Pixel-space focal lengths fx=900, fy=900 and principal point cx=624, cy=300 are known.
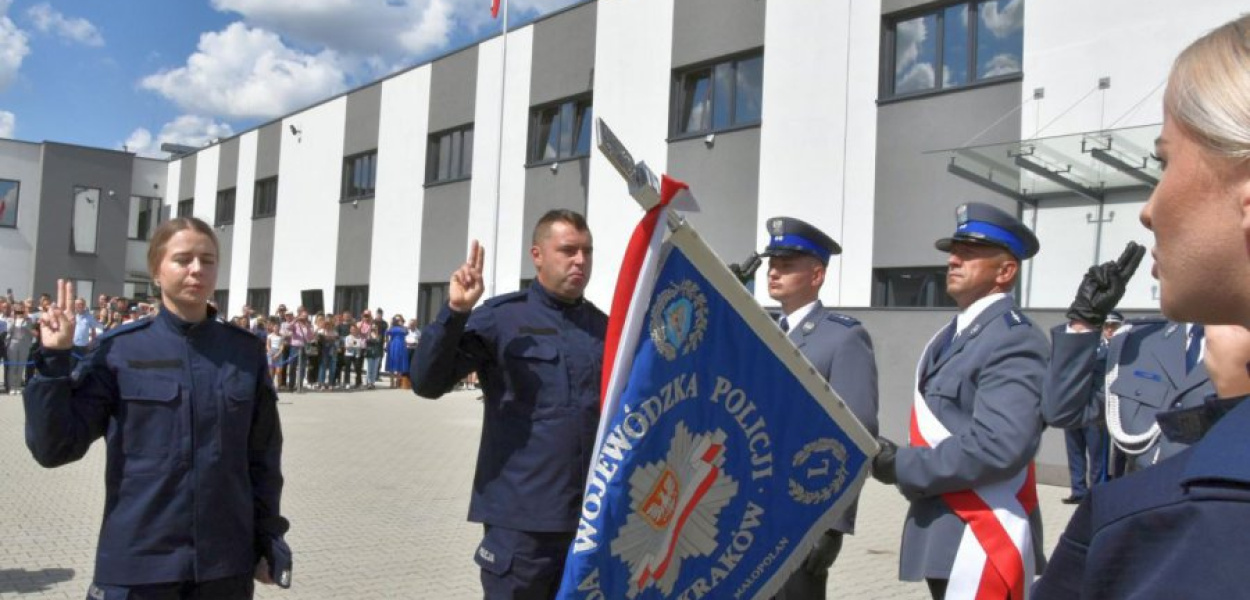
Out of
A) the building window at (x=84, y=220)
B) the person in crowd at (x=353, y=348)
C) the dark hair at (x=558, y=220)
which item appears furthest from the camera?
the building window at (x=84, y=220)

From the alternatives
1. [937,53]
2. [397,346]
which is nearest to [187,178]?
[397,346]

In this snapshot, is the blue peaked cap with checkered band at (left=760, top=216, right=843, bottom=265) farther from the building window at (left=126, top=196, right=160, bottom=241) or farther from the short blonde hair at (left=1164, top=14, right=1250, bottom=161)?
the building window at (left=126, top=196, right=160, bottom=241)

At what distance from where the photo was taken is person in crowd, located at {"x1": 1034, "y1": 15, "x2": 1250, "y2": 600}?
2.57 ft

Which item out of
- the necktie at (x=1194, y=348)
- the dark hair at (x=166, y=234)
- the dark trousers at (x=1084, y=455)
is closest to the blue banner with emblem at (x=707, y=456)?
the necktie at (x=1194, y=348)

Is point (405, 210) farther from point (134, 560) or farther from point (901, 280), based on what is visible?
point (134, 560)

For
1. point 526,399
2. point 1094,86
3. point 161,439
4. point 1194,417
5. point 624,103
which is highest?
point 624,103

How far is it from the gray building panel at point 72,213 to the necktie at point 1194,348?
127 feet

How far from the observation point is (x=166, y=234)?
123 inches

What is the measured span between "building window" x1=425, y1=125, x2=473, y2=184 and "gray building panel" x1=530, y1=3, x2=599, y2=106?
2932 millimetres

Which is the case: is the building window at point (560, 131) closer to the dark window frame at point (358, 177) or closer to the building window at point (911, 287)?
the dark window frame at point (358, 177)

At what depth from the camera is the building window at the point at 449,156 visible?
22.6 metres

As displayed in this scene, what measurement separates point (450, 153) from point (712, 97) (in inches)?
356

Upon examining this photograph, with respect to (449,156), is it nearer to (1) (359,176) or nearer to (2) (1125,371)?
(1) (359,176)

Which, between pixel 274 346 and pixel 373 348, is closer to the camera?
pixel 274 346
